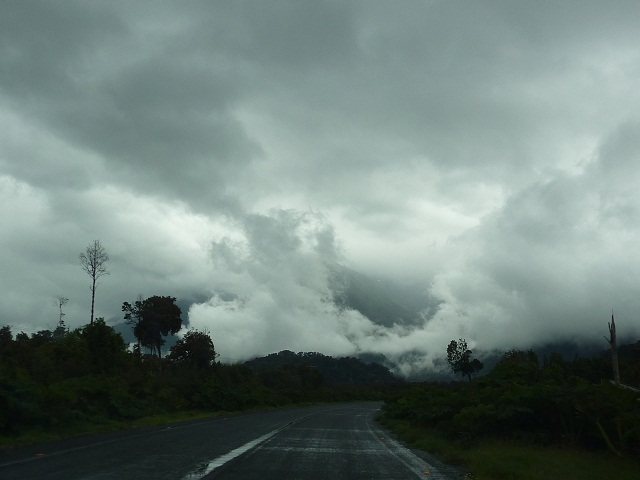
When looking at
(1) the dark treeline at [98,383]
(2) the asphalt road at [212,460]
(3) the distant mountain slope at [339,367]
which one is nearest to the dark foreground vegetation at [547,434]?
(2) the asphalt road at [212,460]

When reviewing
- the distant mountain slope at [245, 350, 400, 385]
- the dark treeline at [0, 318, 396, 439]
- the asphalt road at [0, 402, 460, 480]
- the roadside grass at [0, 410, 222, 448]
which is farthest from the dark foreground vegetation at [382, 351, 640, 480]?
the distant mountain slope at [245, 350, 400, 385]

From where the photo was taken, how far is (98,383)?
97.1ft

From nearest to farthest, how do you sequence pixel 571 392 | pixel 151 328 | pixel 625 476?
pixel 625 476 < pixel 571 392 < pixel 151 328

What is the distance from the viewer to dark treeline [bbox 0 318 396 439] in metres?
20.7

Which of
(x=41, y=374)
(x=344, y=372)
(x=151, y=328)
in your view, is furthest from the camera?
(x=344, y=372)

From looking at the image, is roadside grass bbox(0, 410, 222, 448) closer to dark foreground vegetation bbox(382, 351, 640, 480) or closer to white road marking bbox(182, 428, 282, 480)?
white road marking bbox(182, 428, 282, 480)

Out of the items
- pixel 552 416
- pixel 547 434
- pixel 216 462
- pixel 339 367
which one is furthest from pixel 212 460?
pixel 339 367

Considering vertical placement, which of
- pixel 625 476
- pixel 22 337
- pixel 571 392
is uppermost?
pixel 22 337

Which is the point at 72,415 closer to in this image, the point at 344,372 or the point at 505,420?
the point at 505,420

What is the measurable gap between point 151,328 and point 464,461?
222ft

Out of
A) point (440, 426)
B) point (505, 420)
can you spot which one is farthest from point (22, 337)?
point (505, 420)

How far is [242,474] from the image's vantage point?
434 inches

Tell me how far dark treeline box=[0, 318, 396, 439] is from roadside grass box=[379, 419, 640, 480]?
13.3 metres

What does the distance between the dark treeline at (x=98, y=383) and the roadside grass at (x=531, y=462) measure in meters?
13.3
